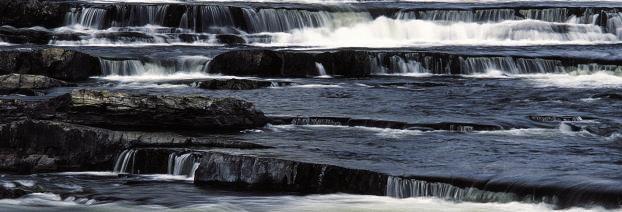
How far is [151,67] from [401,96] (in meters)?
8.87

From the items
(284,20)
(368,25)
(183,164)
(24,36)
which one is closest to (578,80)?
(368,25)

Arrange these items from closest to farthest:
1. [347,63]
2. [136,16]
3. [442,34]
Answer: [347,63] < [136,16] < [442,34]

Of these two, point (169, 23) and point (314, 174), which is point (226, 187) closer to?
point (314, 174)

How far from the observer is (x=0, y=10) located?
41.6 meters

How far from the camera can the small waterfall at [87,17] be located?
39.7 m

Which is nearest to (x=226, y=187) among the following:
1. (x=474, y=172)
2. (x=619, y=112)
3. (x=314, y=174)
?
(x=314, y=174)

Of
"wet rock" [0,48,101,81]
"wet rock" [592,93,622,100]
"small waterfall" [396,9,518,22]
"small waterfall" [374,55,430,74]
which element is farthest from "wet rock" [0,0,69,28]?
"wet rock" [592,93,622,100]

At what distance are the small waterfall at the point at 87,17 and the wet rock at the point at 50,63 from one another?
8.96 m

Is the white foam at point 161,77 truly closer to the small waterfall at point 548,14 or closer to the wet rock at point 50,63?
the wet rock at point 50,63

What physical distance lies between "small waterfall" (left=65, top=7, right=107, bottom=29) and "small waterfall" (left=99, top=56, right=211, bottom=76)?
8395mm

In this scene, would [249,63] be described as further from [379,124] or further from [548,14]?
[548,14]

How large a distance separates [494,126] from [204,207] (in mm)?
7375

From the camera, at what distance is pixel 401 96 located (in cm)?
2553

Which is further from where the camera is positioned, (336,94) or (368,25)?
(368,25)
